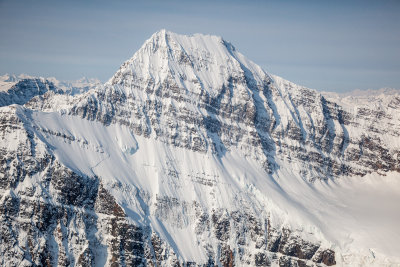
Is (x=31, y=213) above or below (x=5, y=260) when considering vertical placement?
above

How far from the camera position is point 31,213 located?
200 m

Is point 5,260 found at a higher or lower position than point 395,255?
lower

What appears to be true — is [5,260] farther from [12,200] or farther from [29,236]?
[12,200]

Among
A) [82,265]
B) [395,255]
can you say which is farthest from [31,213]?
[395,255]

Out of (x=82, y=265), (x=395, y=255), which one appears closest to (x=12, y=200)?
(x=82, y=265)

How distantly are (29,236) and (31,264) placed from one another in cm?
1213

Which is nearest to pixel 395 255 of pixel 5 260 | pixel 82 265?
pixel 82 265

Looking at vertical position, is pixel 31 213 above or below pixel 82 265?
above

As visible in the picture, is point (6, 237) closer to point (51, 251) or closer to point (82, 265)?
point (51, 251)

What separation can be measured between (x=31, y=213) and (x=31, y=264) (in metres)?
21.8

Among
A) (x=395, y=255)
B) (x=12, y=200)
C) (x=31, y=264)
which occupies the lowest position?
(x=31, y=264)

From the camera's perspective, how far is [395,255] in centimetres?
19912

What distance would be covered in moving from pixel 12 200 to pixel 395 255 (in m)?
170

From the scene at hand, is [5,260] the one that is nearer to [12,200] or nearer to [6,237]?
[6,237]
